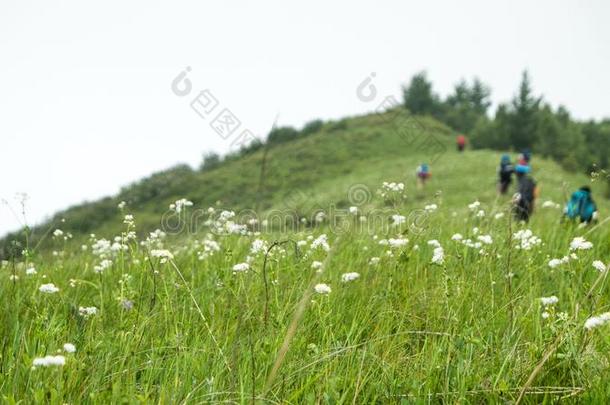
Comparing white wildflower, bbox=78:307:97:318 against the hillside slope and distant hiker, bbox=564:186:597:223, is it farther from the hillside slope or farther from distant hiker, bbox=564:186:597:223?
the hillside slope

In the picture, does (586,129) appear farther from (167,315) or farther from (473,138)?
(167,315)

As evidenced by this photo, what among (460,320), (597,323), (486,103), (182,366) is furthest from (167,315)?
(486,103)

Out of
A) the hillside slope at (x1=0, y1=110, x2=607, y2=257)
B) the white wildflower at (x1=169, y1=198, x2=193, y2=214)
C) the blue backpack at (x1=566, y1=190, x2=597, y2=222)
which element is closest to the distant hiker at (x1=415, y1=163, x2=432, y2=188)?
the hillside slope at (x1=0, y1=110, x2=607, y2=257)

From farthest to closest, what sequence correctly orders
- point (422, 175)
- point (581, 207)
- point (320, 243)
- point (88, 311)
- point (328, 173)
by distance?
point (328, 173)
point (422, 175)
point (581, 207)
point (320, 243)
point (88, 311)

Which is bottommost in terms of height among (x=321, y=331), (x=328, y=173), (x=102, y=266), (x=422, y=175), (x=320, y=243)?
(x=321, y=331)

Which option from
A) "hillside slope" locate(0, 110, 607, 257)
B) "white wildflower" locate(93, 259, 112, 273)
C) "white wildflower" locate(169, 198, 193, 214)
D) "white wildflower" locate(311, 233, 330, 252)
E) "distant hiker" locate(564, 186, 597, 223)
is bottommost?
"distant hiker" locate(564, 186, 597, 223)

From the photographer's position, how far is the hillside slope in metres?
39.2

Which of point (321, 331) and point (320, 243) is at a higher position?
point (320, 243)

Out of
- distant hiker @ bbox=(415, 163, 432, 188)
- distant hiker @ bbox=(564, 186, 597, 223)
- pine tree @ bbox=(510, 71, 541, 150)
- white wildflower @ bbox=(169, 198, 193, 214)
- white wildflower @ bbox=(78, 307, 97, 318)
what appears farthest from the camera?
pine tree @ bbox=(510, 71, 541, 150)

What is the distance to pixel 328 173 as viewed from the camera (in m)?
57.2

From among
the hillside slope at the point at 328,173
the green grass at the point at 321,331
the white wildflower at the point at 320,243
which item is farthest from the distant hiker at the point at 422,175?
the white wildflower at the point at 320,243

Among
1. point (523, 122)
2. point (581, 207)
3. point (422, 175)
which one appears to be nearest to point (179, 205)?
point (581, 207)

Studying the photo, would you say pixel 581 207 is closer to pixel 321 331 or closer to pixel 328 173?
pixel 321 331

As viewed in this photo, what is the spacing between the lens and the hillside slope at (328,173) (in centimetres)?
3925
